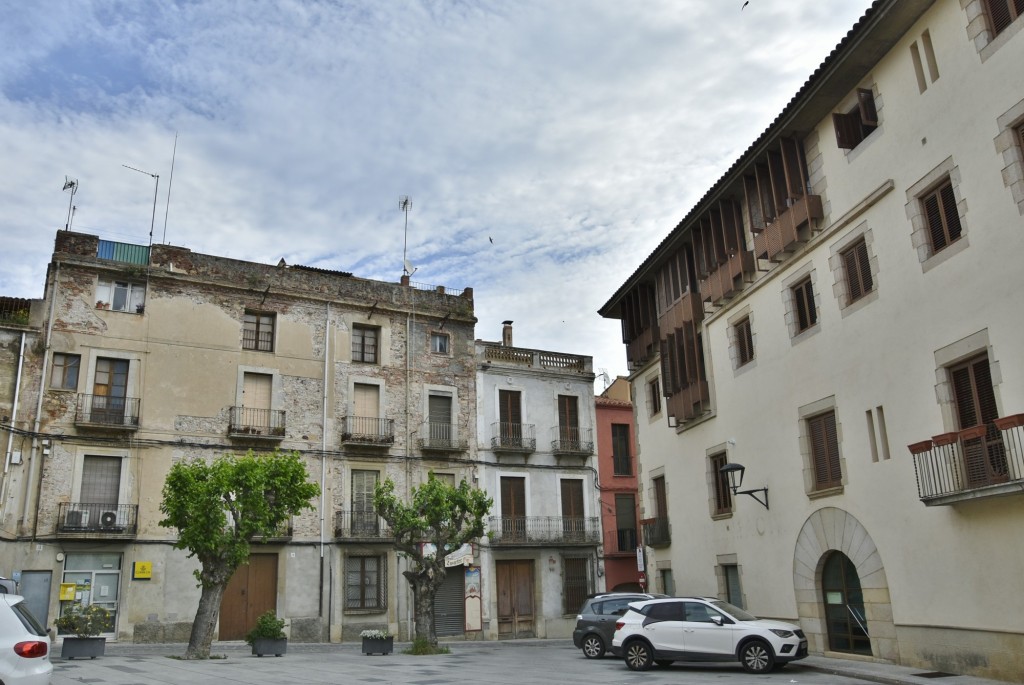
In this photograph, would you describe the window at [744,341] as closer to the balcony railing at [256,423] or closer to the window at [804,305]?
the window at [804,305]

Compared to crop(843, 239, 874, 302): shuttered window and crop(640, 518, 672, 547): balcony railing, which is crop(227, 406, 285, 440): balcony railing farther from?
crop(843, 239, 874, 302): shuttered window

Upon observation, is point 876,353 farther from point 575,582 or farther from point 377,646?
point 575,582

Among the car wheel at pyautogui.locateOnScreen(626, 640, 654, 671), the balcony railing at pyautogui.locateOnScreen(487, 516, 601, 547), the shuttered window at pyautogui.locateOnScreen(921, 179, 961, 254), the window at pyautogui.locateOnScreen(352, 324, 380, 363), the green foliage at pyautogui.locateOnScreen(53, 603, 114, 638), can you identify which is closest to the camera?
the shuttered window at pyautogui.locateOnScreen(921, 179, 961, 254)

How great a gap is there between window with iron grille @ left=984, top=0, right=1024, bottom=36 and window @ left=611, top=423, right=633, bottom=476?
2724 cm

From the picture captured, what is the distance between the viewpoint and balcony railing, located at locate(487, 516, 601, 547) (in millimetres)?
33812

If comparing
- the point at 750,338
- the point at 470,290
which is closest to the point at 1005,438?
the point at 750,338

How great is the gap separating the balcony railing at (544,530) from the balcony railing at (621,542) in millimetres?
1697

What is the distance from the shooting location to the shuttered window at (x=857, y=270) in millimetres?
17078

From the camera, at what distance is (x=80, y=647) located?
19.6m

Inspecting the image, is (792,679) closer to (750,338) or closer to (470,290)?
(750,338)

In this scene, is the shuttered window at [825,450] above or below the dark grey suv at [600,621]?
above

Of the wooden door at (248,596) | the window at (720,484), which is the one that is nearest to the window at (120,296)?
the wooden door at (248,596)

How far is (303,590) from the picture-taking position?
96.9 feet

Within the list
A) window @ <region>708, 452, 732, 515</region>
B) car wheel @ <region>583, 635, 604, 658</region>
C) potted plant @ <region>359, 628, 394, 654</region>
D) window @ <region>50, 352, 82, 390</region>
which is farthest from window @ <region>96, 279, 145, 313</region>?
window @ <region>708, 452, 732, 515</region>
